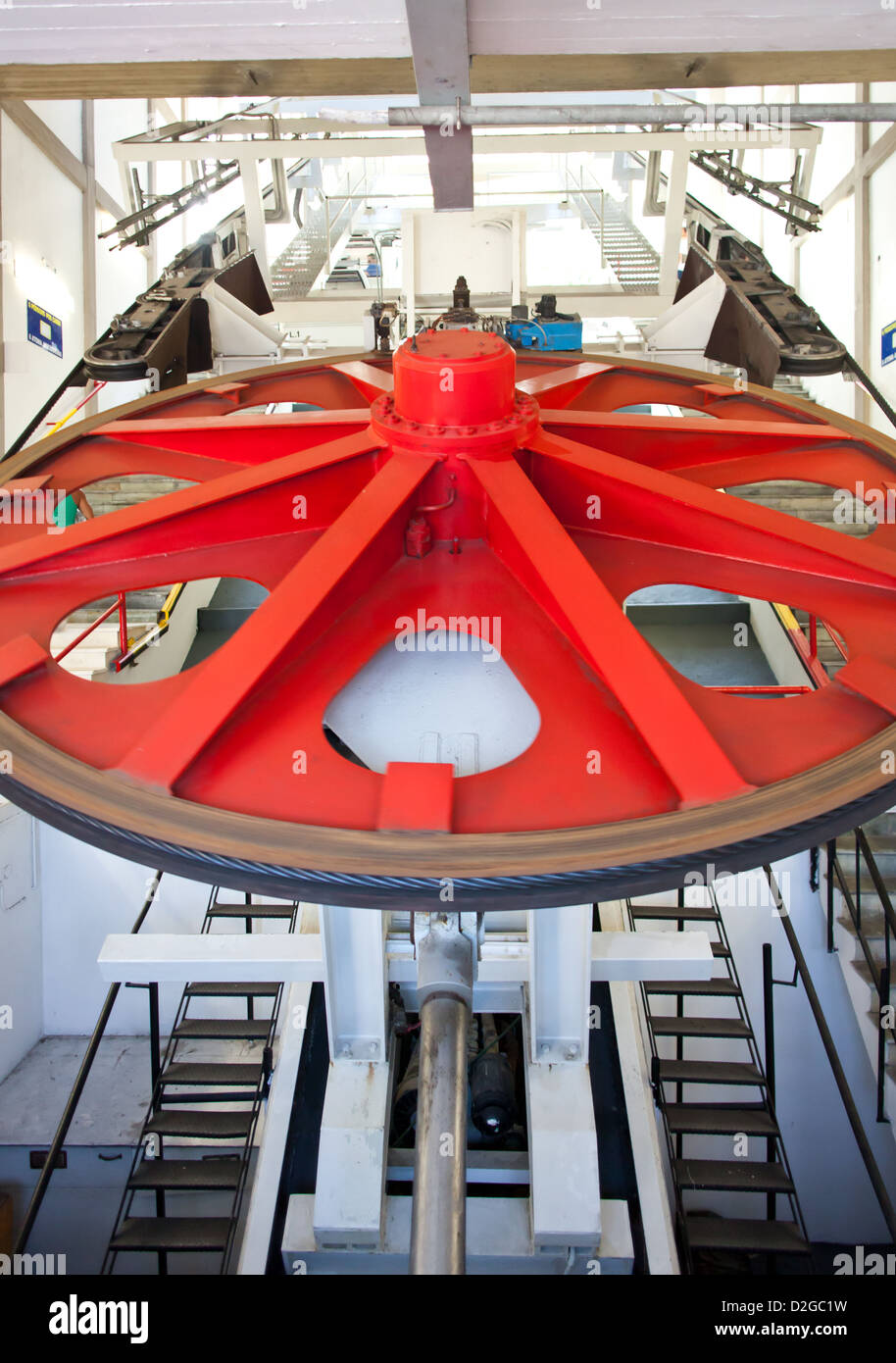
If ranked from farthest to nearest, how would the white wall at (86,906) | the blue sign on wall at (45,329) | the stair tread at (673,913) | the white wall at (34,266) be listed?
the blue sign on wall at (45,329)
the white wall at (34,266)
the white wall at (86,906)
the stair tread at (673,913)

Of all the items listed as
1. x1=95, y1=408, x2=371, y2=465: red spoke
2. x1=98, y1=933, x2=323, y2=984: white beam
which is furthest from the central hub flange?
x1=98, y1=933, x2=323, y2=984: white beam

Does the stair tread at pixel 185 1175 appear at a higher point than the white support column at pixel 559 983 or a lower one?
lower

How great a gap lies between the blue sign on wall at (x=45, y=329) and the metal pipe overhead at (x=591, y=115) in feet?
32.0

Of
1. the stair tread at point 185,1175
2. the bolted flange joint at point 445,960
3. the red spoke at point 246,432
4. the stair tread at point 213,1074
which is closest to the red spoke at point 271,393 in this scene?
the red spoke at point 246,432

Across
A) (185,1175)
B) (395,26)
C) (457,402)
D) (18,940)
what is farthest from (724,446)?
(18,940)

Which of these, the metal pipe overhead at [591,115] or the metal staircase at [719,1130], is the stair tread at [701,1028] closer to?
the metal staircase at [719,1130]

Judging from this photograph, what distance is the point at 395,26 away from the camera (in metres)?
4.04

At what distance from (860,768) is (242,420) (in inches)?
116

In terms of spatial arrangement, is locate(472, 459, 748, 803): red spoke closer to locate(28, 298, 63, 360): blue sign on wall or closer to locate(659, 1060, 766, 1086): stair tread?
locate(659, 1060, 766, 1086): stair tread

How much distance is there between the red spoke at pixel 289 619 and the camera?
2697 mm

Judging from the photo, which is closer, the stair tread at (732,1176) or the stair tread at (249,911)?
the stair tread at (732,1176)

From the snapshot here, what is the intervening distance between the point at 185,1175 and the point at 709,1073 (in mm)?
3344

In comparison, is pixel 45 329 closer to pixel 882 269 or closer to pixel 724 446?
pixel 882 269

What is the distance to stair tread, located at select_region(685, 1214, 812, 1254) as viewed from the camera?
18.6 ft
